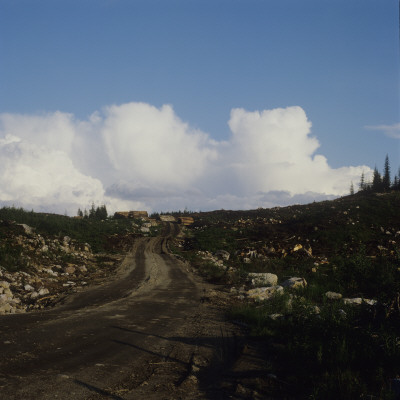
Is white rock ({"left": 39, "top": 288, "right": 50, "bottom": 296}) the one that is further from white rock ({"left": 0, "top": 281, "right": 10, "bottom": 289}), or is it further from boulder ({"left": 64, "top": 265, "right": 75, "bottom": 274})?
boulder ({"left": 64, "top": 265, "right": 75, "bottom": 274})

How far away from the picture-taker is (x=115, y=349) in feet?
21.7

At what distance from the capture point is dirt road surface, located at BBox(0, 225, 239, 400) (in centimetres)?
490

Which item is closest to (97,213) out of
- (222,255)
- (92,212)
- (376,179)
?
(92,212)

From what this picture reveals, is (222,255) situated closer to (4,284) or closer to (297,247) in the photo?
(297,247)

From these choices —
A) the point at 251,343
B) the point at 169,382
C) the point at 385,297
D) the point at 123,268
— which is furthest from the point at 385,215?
the point at 169,382

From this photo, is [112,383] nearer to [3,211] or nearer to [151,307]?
[151,307]

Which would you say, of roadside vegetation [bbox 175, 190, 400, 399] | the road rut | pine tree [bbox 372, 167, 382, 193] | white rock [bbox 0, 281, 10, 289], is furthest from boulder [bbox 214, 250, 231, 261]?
pine tree [bbox 372, 167, 382, 193]

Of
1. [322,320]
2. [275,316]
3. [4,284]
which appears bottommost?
[4,284]

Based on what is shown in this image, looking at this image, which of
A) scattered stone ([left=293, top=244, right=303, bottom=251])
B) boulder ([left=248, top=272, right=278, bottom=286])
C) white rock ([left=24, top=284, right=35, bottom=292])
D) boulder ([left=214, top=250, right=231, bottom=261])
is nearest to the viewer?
white rock ([left=24, top=284, right=35, bottom=292])

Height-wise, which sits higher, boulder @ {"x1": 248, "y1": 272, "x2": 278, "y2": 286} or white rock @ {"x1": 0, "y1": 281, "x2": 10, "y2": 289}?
boulder @ {"x1": 248, "y1": 272, "x2": 278, "y2": 286}

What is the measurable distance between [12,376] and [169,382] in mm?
2400

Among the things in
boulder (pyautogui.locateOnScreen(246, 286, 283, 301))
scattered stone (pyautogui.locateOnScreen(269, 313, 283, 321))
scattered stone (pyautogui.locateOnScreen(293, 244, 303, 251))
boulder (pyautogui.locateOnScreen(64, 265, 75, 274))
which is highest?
scattered stone (pyautogui.locateOnScreen(293, 244, 303, 251))

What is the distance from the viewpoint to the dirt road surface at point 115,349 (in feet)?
16.1

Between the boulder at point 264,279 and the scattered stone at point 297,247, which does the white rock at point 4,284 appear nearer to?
the boulder at point 264,279
